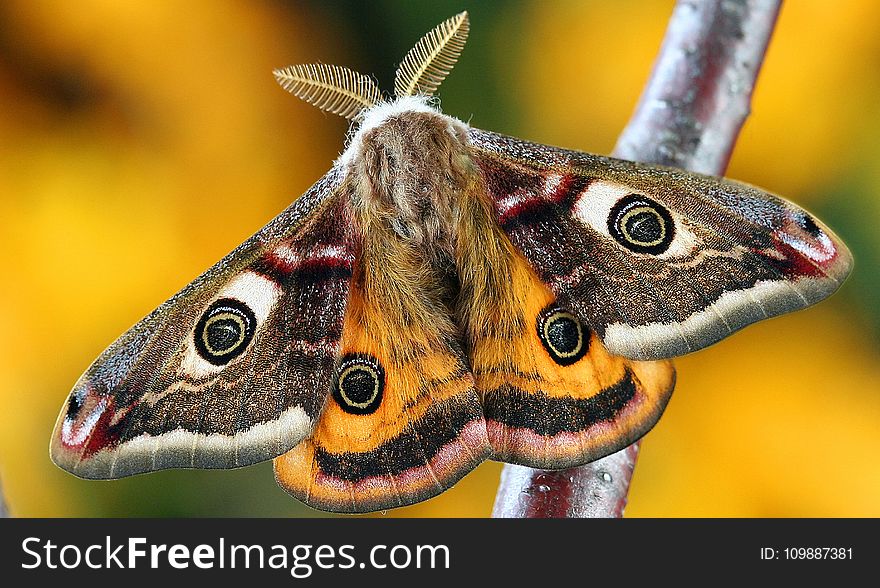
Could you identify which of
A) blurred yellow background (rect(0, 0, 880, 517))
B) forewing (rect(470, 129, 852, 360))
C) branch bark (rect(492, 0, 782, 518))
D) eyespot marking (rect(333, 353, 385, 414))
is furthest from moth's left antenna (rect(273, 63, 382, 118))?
blurred yellow background (rect(0, 0, 880, 517))

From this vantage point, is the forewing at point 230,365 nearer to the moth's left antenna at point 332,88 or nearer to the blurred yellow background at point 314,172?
the moth's left antenna at point 332,88

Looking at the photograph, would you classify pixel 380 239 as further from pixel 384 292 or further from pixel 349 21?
pixel 349 21

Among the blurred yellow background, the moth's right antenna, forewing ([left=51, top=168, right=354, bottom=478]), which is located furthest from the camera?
the blurred yellow background

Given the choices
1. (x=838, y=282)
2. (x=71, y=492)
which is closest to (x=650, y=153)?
(x=838, y=282)

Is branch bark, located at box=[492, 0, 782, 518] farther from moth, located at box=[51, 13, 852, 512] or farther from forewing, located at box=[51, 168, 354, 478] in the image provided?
forewing, located at box=[51, 168, 354, 478]

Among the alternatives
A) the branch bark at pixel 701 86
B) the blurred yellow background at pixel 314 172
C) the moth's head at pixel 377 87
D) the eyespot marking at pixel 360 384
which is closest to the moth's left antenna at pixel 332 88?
the moth's head at pixel 377 87
